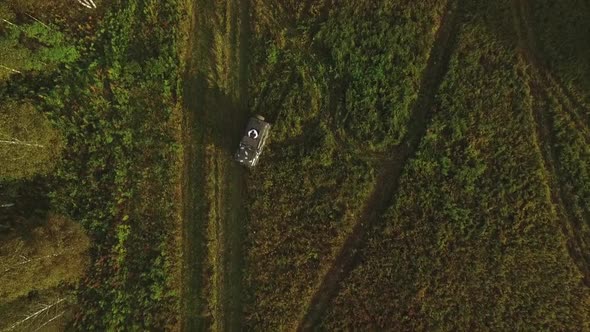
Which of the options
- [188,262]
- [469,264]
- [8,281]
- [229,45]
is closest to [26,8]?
[229,45]

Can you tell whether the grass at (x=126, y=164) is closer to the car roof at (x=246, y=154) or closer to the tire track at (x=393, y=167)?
the car roof at (x=246, y=154)

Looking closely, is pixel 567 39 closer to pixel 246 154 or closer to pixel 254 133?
pixel 254 133

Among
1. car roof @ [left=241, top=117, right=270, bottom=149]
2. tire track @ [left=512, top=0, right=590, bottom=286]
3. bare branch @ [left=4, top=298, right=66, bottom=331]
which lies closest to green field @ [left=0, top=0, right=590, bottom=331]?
tire track @ [left=512, top=0, right=590, bottom=286]

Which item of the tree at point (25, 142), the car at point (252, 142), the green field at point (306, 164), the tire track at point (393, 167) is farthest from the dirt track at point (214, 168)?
the tree at point (25, 142)

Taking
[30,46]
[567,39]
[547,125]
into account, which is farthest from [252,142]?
[567,39]

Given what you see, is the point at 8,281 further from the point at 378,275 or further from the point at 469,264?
the point at 469,264

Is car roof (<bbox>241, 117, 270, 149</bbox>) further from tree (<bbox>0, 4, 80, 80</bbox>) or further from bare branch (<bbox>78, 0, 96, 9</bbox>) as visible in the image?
bare branch (<bbox>78, 0, 96, 9</bbox>)
